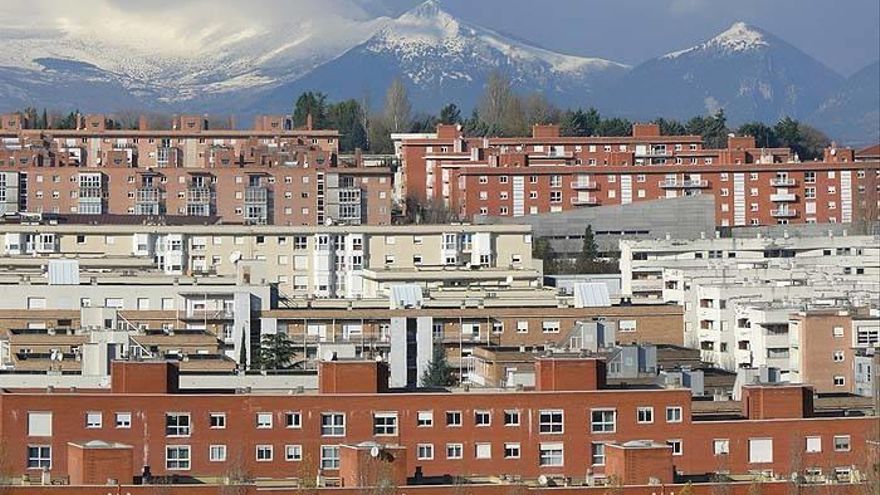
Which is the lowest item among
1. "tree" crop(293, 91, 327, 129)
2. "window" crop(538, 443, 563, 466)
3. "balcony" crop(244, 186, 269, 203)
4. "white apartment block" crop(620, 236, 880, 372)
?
"window" crop(538, 443, 563, 466)

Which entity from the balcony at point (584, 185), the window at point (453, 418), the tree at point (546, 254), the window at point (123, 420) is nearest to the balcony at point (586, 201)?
the balcony at point (584, 185)

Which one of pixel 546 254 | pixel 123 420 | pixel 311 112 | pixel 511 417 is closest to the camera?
pixel 123 420

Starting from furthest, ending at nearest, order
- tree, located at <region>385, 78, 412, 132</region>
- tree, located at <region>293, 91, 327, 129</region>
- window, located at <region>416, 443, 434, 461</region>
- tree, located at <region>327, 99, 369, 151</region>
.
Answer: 1. tree, located at <region>385, 78, 412, 132</region>
2. tree, located at <region>327, 99, 369, 151</region>
3. tree, located at <region>293, 91, 327, 129</region>
4. window, located at <region>416, 443, 434, 461</region>

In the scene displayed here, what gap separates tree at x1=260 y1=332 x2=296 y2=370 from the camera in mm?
36125

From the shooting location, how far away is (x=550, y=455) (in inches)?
1080

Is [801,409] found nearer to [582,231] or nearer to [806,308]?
[806,308]

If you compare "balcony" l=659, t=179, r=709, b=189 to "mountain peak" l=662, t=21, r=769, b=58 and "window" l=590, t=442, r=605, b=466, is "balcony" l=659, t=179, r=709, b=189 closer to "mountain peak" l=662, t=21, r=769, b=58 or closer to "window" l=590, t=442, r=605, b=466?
"window" l=590, t=442, r=605, b=466

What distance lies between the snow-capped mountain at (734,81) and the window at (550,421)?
5285 inches

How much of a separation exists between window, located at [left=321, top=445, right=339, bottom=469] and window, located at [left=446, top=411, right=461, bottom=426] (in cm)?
98

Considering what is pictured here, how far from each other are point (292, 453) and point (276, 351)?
10.2 meters

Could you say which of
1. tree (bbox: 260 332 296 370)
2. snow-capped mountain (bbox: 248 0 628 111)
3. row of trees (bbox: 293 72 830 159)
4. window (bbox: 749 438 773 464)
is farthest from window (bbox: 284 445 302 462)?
snow-capped mountain (bbox: 248 0 628 111)

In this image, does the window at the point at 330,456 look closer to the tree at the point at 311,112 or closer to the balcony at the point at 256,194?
the balcony at the point at 256,194

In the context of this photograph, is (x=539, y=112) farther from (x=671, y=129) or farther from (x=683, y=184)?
(x=683, y=184)

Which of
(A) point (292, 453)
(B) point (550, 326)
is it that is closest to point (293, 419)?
(A) point (292, 453)
